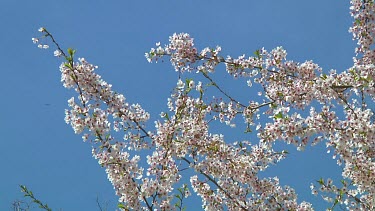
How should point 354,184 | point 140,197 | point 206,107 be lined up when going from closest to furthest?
point 140,197
point 354,184
point 206,107

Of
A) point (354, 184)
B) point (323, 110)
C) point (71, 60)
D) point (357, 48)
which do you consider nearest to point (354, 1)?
point (357, 48)

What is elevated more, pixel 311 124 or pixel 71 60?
pixel 71 60

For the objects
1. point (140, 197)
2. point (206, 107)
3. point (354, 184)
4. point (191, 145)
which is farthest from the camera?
point (206, 107)

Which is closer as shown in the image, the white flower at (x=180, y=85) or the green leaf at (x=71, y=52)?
the green leaf at (x=71, y=52)

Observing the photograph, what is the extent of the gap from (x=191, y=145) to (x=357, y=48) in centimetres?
317

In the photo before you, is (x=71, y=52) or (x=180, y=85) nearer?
(x=71, y=52)

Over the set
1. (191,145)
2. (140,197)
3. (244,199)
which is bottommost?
(140,197)

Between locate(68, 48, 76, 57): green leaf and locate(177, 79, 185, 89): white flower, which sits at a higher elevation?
locate(177, 79, 185, 89): white flower

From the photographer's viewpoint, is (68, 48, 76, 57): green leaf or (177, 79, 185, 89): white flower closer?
(68, 48, 76, 57): green leaf

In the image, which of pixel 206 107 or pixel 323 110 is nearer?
pixel 323 110

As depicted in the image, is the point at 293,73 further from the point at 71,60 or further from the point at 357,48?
the point at 71,60

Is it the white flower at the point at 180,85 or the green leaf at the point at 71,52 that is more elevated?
the white flower at the point at 180,85

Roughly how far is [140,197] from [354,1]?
4520 millimetres

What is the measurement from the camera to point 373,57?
750cm
